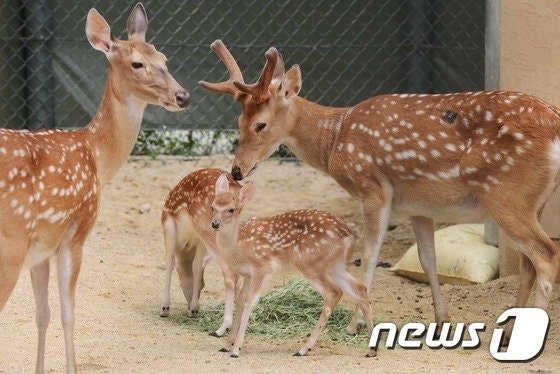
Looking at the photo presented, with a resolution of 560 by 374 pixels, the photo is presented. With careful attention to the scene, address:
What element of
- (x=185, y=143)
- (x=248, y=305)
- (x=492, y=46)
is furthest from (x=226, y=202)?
(x=185, y=143)

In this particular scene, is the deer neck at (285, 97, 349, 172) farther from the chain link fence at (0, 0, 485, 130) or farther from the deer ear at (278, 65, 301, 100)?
the chain link fence at (0, 0, 485, 130)

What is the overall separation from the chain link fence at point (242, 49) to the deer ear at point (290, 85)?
339cm

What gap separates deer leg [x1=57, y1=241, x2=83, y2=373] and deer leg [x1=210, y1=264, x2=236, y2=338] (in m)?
1.26

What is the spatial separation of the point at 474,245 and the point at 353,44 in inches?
122

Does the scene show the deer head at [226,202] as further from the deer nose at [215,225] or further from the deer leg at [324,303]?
the deer leg at [324,303]

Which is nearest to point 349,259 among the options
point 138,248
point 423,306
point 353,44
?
point 423,306

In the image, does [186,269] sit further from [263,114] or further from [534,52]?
[534,52]

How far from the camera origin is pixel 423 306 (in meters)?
8.34

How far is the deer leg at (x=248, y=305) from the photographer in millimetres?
7003

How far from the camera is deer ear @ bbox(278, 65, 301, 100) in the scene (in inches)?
311

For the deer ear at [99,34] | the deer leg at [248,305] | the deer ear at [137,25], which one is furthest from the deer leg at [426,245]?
the deer ear at [99,34]

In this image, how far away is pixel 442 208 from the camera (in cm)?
743

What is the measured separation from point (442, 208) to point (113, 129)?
6.67 feet

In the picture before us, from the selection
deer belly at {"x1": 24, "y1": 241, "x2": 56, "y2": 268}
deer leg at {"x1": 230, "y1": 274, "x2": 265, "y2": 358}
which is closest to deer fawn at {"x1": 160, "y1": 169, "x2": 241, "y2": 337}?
deer leg at {"x1": 230, "y1": 274, "x2": 265, "y2": 358}
